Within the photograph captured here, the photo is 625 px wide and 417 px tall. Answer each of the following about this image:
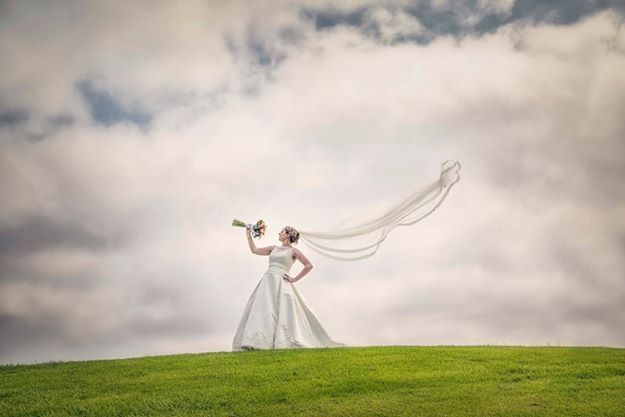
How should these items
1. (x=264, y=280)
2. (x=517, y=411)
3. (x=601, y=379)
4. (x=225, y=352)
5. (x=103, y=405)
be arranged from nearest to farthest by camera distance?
(x=517, y=411) → (x=103, y=405) → (x=601, y=379) → (x=225, y=352) → (x=264, y=280)

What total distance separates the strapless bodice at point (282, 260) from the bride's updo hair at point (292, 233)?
0.50 m

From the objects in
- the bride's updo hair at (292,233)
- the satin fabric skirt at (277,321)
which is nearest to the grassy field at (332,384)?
the satin fabric skirt at (277,321)

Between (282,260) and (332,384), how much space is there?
8459 millimetres

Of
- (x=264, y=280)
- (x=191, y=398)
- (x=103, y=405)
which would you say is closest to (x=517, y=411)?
(x=191, y=398)

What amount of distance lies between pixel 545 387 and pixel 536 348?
679 centimetres

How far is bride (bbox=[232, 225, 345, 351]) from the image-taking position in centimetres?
2409

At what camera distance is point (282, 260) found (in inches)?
1011

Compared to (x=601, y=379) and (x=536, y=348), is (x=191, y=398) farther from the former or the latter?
(x=536, y=348)

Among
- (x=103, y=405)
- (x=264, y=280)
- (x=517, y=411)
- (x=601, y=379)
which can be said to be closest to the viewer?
(x=517, y=411)

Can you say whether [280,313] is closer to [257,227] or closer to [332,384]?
[257,227]

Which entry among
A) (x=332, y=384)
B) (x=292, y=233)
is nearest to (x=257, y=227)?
(x=292, y=233)

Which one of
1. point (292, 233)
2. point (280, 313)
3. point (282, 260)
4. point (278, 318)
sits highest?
point (292, 233)

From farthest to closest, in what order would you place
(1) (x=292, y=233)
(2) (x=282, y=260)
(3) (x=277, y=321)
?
(1) (x=292, y=233) < (2) (x=282, y=260) < (3) (x=277, y=321)

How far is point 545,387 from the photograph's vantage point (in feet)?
59.0
